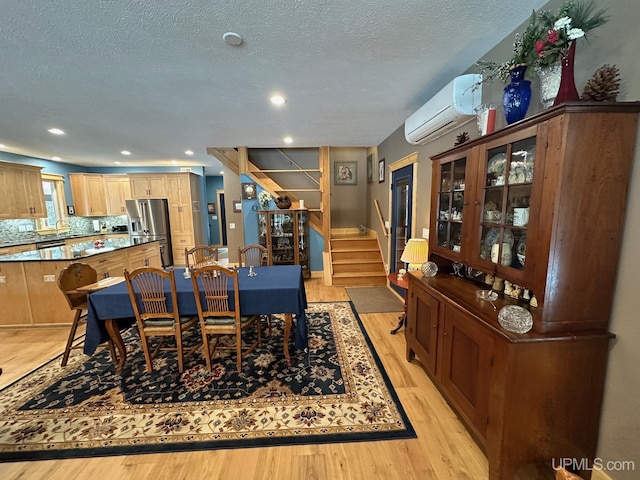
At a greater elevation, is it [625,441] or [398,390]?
[625,441]

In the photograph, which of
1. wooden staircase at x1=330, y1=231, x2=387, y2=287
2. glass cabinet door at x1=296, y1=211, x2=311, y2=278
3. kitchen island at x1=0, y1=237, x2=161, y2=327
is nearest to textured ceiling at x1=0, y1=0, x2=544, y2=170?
kitchen island at x1=0, y1=237, x2=161, y2=327

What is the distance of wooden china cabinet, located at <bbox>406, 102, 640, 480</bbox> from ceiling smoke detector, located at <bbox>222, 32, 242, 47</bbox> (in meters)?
1.76

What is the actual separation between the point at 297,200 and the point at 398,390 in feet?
14.3

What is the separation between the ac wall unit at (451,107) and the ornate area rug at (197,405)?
7.67ft

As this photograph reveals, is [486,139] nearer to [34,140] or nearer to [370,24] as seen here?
[370,24]

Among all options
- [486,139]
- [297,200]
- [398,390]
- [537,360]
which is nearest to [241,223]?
[297,200]

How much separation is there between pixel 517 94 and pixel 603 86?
1.32 feet

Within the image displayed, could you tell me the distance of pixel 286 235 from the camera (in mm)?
5234

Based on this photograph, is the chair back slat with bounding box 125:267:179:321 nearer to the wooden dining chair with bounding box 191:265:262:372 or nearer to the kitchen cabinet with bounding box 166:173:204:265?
the wooden dining chair with bounding box 191:265:262:372

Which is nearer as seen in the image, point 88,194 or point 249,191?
point 249,191

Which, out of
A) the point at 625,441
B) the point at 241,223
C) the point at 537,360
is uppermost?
the point at 241,223

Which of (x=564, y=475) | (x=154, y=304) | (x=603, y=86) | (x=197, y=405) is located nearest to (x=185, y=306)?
(x=154, y=304)

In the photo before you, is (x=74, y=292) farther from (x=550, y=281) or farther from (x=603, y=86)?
(x=603, y=86)

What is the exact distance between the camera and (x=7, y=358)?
8.42 ft
